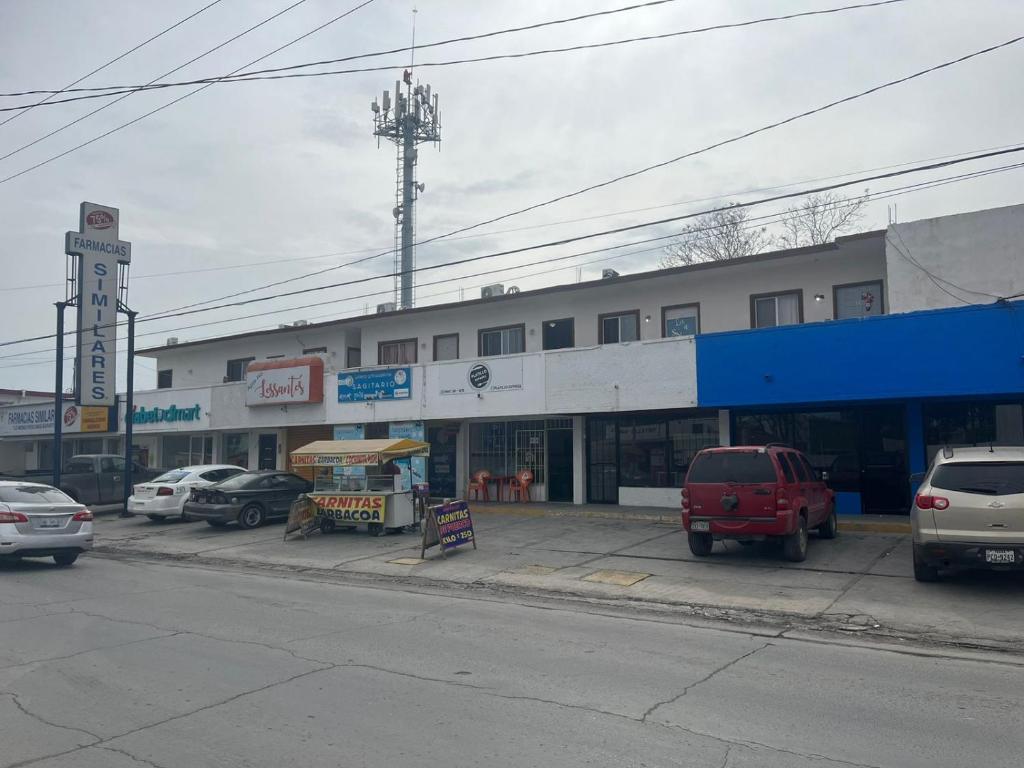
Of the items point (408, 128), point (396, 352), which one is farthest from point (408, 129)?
point (396, 352)

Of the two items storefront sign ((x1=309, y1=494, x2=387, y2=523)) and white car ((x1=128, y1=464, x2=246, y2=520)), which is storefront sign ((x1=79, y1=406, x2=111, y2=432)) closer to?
white car ((x1=128, y1=464, x2=246, y2=520))

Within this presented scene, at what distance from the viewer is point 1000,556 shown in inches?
413

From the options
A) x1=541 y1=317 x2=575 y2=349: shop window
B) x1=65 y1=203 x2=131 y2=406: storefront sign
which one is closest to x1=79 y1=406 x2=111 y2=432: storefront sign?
x1=65 y1=203 x2=131 y2=406: storefront sign

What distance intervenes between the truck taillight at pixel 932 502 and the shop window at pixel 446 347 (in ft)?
57.2

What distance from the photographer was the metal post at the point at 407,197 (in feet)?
175

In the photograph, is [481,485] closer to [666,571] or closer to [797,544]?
[666,571]

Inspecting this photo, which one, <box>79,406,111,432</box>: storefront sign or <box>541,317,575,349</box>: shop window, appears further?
<box>79,406,111,432</box>: storefront sign

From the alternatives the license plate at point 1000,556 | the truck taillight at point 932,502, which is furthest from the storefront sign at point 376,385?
the license plate at point 1000,556

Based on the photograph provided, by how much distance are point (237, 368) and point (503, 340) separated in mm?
13648

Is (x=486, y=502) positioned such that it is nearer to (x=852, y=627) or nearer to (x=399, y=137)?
(x=852, y=627)

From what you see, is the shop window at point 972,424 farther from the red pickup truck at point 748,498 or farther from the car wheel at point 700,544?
the car wheel at point 700,544

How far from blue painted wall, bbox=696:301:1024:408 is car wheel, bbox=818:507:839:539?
2.56 m

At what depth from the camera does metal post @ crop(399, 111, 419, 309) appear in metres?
53.2

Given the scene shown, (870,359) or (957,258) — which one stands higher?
(957,258)
